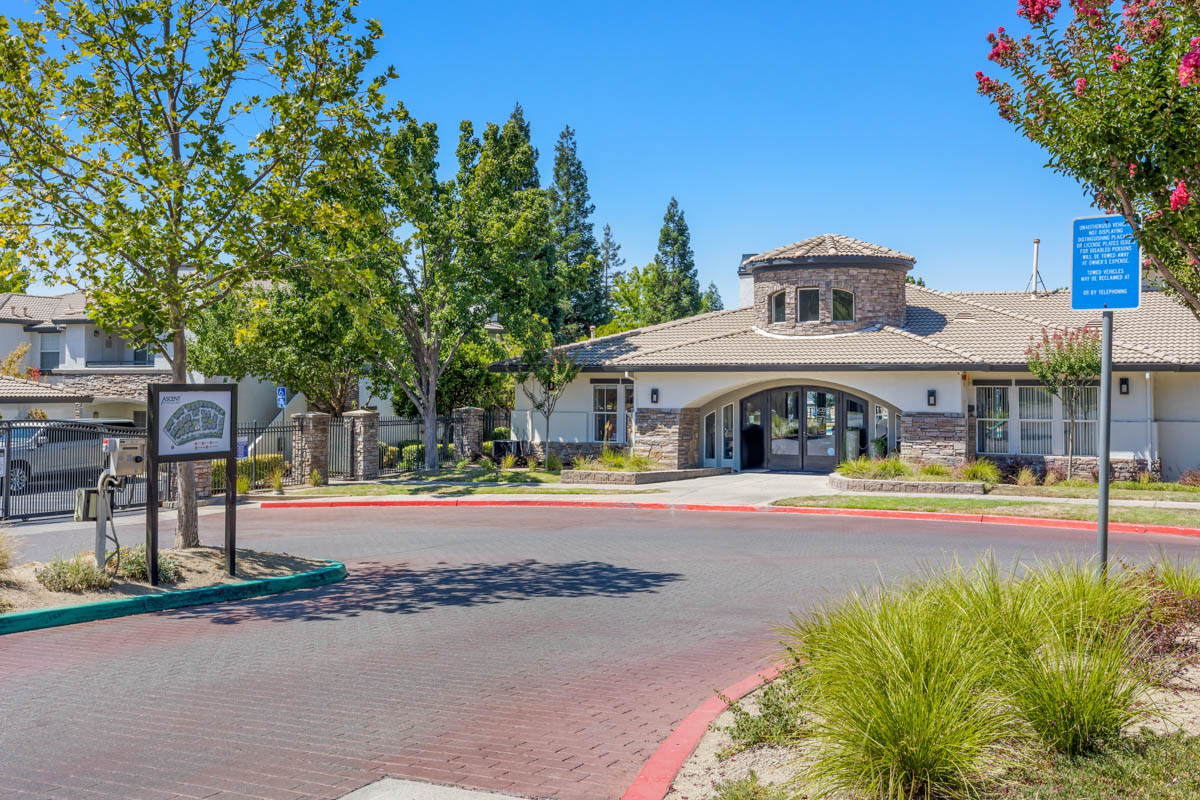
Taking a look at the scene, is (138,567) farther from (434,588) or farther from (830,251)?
(830,251)

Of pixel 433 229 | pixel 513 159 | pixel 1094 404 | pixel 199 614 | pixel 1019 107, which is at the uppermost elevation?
pixel 513 159

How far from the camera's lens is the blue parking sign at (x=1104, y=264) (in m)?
7.68

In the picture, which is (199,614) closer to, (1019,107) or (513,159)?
(1019,107)

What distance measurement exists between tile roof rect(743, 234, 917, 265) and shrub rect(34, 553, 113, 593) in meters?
22.7

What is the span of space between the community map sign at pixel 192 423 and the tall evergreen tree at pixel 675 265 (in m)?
49.2

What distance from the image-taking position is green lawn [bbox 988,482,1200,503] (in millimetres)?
21172

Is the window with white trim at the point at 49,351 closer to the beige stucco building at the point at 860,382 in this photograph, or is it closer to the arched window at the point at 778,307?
the beige stucco building at the point at 860,382

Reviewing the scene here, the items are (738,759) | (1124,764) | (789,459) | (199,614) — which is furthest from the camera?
(789,459)

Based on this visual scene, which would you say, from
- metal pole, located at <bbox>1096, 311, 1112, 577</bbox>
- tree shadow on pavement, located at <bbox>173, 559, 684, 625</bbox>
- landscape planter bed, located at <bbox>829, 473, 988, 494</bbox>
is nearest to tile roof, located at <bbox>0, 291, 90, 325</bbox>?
landscape planter bed, located at <bbox>829, 473, 988, 494</bbox>

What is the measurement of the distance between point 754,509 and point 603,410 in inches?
465

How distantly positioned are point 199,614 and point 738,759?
7.31 m

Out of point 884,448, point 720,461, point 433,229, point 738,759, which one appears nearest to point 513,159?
point 433,229

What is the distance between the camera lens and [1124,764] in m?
4.83

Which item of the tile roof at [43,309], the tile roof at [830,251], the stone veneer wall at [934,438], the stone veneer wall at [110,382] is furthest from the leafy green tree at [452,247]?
the tile roof at [43,309]
